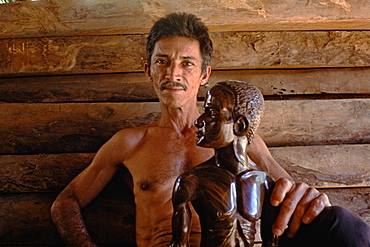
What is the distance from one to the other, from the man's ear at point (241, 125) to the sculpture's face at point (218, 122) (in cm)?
2

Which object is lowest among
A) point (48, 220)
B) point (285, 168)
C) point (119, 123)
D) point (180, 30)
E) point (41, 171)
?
point (48, 220)

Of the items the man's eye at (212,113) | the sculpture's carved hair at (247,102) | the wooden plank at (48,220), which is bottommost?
the wooden plank at (48,220)

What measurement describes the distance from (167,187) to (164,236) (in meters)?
0.25

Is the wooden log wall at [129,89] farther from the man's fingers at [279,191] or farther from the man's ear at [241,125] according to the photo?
the man's ear at [241,125]

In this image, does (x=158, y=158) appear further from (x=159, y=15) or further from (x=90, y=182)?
(x=159, y=15)

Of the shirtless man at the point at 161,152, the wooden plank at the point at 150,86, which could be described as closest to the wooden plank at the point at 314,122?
the wooden plank at the point at 150,86

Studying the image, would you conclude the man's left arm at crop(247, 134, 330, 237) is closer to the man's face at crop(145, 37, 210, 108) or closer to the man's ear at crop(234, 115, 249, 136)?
the man's ear at crop(234, 115, 249, 136)

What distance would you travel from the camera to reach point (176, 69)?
2018 millimetres

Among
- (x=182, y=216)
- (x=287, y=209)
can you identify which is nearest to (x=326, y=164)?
(x=287, y=209)

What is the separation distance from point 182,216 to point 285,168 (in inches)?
46.3

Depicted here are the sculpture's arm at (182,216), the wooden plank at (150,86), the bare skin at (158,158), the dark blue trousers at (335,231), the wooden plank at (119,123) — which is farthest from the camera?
the wooden plank at (150,86)

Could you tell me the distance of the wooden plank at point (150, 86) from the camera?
2.62 meters

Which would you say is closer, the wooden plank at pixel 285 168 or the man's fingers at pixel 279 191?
the man's fingers at pixel 279 191

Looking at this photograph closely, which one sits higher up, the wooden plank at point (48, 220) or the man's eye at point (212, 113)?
the man's eye at point (212, 113)
